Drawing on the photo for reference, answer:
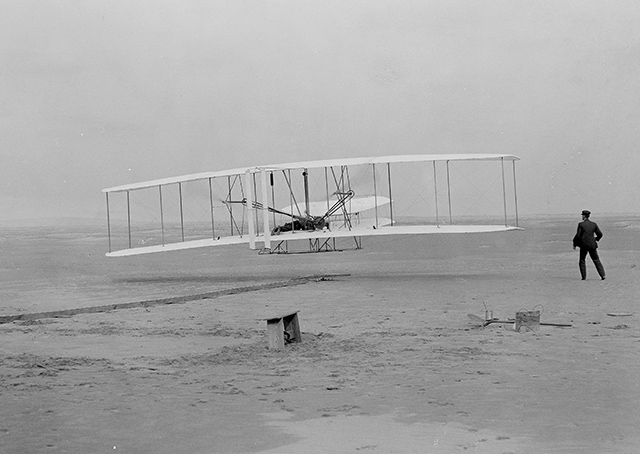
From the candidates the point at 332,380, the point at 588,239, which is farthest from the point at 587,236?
the point at 332,380

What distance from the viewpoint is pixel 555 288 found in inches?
744

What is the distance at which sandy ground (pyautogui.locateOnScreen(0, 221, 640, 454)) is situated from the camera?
22.4 ft

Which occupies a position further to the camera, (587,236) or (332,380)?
(587,236)

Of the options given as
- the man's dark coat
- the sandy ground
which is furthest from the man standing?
the sandy ground

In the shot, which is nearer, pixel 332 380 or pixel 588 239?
pixel 332 380

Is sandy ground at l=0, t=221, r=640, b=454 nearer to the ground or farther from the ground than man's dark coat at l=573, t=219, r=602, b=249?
nearer to the ground

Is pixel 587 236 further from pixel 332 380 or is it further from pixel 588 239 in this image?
pixel 332 380

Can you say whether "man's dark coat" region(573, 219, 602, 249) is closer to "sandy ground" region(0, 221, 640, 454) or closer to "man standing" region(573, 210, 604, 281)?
"man standing" region(573, 210, 604, 281)

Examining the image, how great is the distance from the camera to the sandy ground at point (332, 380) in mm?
6812

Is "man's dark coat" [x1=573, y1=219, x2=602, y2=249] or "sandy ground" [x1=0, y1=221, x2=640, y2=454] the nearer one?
"sandy ground" [x1=0, y1=221, x2=640, y2=454]

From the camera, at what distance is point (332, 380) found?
9.07 metres

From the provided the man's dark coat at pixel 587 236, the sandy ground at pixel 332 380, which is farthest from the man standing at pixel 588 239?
the sandy ground at pixel 332 380

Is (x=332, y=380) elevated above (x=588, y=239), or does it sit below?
below

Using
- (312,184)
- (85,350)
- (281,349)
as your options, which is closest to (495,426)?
(281,349)
